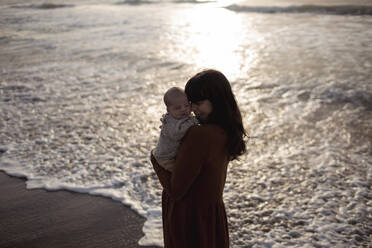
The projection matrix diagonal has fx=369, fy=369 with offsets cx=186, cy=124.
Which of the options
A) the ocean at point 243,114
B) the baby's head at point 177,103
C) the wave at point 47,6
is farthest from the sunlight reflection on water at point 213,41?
the wave at point 47,6

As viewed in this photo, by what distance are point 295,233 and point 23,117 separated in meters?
5.16

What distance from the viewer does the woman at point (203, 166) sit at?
1.80 meters

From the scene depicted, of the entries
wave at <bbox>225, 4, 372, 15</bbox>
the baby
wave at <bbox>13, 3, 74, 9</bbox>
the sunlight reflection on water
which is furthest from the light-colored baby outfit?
wave at <bbox>13, 3, 74, 9</bbox>

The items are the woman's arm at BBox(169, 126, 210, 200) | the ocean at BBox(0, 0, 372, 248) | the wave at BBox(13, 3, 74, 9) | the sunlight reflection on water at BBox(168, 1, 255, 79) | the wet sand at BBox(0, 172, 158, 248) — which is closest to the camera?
the woman's arm at BBox(169, 126, 210, 200)

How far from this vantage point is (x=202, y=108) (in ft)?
6.19

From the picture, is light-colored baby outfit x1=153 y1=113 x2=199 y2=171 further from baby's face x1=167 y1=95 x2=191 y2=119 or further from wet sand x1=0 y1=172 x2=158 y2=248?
wet sand x1=0 y1=172 x2=158 y2=248

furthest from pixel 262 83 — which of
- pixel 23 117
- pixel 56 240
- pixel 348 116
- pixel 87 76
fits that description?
pixel 56 240

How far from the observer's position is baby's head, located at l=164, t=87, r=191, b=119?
1.85m

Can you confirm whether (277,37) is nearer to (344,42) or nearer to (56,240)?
(344,42)

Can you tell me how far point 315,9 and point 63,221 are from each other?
17.9m

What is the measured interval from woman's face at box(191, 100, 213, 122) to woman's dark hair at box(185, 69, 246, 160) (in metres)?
0.02

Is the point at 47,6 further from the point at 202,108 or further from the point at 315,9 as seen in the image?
the point at 202,108

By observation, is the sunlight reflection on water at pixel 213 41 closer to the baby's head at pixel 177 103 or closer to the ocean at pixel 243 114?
the ocean at pixel 243 114

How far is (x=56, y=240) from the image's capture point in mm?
3508
